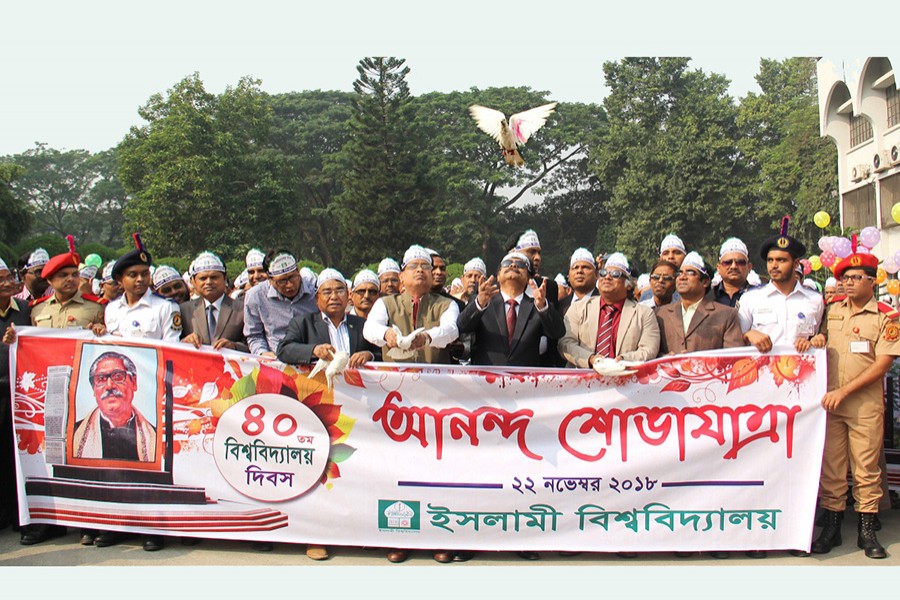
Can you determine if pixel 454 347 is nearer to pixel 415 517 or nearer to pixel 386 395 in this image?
pixel 386 395

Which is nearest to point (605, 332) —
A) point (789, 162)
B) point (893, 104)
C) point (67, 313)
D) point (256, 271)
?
point (256, 271)

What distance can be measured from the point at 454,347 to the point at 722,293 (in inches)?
86.5

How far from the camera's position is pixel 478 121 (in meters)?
11.0

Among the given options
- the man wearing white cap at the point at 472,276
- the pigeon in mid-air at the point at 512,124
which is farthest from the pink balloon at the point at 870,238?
the man wearing white cap at the point at 472,276

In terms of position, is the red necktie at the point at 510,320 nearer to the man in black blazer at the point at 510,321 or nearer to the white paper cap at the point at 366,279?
the man in black blazer at the point at 510,321

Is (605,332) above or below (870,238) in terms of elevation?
below

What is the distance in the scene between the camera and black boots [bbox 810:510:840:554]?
498 centimetres

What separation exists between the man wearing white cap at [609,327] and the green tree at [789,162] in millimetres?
35416

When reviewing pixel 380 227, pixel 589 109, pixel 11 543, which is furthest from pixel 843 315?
pixel 589 109

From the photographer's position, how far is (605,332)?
5.29 meters

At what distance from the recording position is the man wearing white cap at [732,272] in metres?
5.94

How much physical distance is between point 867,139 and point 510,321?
119 ft

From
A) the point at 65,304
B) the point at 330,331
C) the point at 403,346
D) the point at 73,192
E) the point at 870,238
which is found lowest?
the point at 403,346

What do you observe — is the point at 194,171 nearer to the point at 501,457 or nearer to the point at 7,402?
the point at 7,402
